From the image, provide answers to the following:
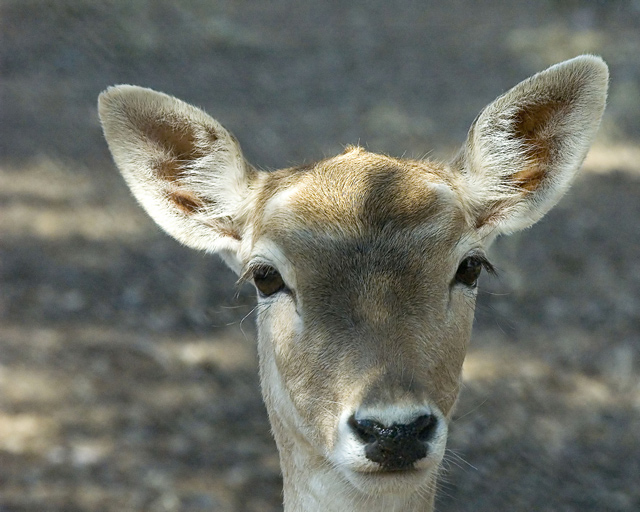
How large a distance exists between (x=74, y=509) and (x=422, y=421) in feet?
12.8

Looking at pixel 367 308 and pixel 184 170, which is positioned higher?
pixel 184 170

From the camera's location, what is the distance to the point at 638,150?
9578 mm

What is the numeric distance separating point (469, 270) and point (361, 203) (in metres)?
0.53

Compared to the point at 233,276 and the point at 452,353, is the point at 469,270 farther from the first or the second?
the point at 233,276

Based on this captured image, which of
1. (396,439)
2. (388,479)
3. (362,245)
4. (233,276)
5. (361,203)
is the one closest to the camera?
(396,439)

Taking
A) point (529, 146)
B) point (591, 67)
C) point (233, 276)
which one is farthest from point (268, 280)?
point (233, 276)

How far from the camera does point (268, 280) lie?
3631 mm

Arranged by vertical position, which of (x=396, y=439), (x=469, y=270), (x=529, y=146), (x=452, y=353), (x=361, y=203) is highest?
(x=529, y=146)

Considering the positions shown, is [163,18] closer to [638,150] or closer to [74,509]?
[638,150]

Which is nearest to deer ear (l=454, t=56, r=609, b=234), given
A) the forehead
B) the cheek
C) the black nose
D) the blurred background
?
the forehead

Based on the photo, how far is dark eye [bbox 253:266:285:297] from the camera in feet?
11.8

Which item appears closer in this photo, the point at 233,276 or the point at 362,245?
the point at 362,245

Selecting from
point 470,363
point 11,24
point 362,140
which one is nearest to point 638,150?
point 362,140

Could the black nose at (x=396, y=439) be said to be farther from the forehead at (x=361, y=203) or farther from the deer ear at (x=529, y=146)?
the deer ear at (x=529, y=146)
